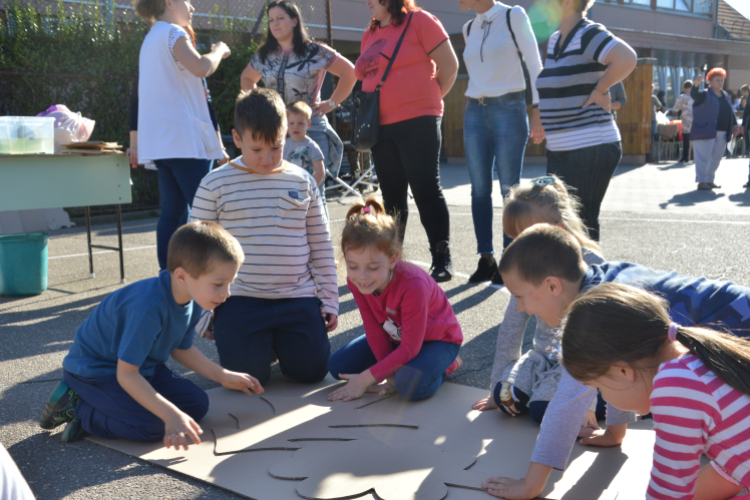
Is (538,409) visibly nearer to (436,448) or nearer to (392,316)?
(436,448)

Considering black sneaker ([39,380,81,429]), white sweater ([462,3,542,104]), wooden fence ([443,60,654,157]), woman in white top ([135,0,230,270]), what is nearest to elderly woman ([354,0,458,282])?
white sweater ([462,3,542,104])

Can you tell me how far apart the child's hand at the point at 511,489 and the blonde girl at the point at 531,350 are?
49cm

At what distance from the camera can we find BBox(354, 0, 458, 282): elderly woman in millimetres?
4078

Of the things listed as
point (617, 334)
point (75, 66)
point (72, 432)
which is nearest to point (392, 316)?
point (72, 432)

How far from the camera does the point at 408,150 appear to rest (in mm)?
4156

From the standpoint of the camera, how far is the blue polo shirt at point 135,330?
6.96 feet

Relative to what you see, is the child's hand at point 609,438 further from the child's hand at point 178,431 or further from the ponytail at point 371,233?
the child's hand at point 178,431

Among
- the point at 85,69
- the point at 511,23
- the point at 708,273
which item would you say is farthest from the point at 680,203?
the point at 85,69

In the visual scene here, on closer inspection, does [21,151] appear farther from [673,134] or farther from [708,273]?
[673,134]

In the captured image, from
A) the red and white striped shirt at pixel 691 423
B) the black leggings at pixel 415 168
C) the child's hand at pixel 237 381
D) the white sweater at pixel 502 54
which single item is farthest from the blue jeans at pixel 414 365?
the white sweater at pixel 502 54

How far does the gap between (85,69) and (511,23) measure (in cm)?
590

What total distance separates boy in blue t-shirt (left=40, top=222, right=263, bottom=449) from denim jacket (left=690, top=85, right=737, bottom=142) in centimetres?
901

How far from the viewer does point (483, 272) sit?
4.37 meters

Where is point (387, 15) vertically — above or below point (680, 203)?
above
